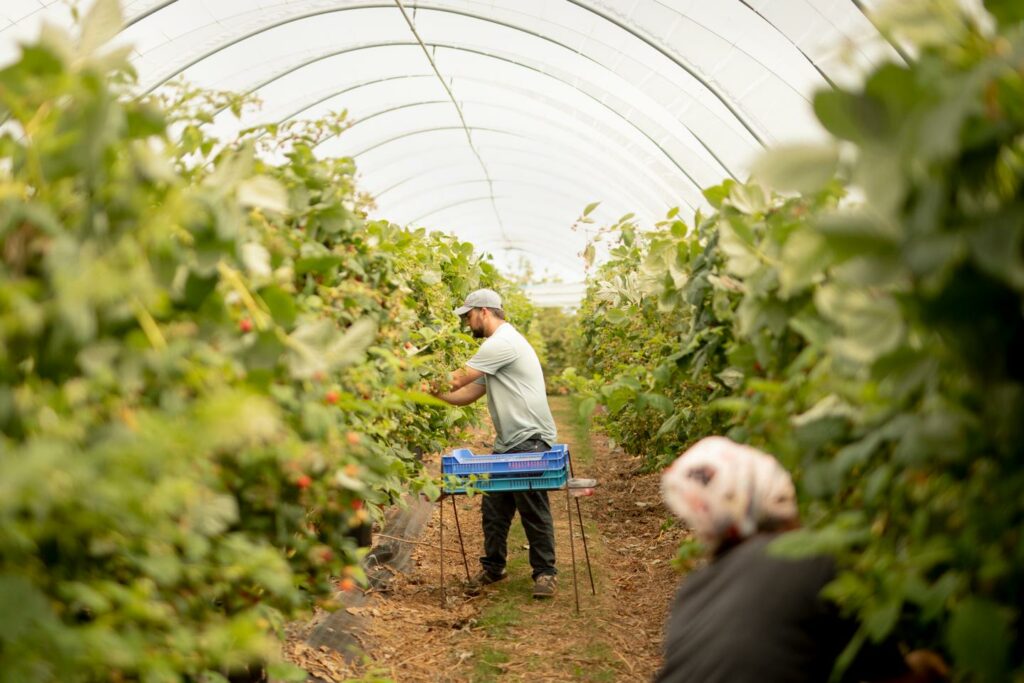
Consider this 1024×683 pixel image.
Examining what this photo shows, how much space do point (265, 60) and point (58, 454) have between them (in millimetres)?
7735

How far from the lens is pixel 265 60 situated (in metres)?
8.18

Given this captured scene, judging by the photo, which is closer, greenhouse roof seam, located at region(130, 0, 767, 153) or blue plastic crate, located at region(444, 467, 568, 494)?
blue plastic crate, located at region(444, 467, 568, 494)

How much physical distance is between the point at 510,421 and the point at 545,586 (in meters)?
1.04

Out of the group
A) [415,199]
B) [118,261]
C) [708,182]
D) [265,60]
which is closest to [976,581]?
[118,261]

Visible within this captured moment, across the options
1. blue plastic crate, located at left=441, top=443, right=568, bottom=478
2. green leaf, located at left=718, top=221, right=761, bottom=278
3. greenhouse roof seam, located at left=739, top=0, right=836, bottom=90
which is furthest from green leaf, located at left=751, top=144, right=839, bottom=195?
greenhouse roof seam, located at left=739, top=0, right=836, bottom=90

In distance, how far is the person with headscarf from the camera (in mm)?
1800

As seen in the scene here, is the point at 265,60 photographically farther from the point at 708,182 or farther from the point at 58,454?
the point at 58,454

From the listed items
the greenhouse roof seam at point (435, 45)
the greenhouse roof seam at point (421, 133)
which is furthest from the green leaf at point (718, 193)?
the greenhouse roof seam at point (421, 133)

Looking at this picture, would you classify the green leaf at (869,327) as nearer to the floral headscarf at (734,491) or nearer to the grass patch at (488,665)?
the floral headscarf at (734,491)

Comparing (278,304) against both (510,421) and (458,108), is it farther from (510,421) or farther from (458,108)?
(458,108)

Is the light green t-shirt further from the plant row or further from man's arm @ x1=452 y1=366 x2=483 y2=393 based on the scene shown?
the plant row

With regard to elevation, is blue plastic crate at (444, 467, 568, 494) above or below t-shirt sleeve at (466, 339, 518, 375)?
below

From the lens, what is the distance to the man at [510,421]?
5.37 metres

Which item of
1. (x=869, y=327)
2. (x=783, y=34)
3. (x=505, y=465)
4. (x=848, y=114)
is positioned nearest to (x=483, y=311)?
(x=505, y=465)
